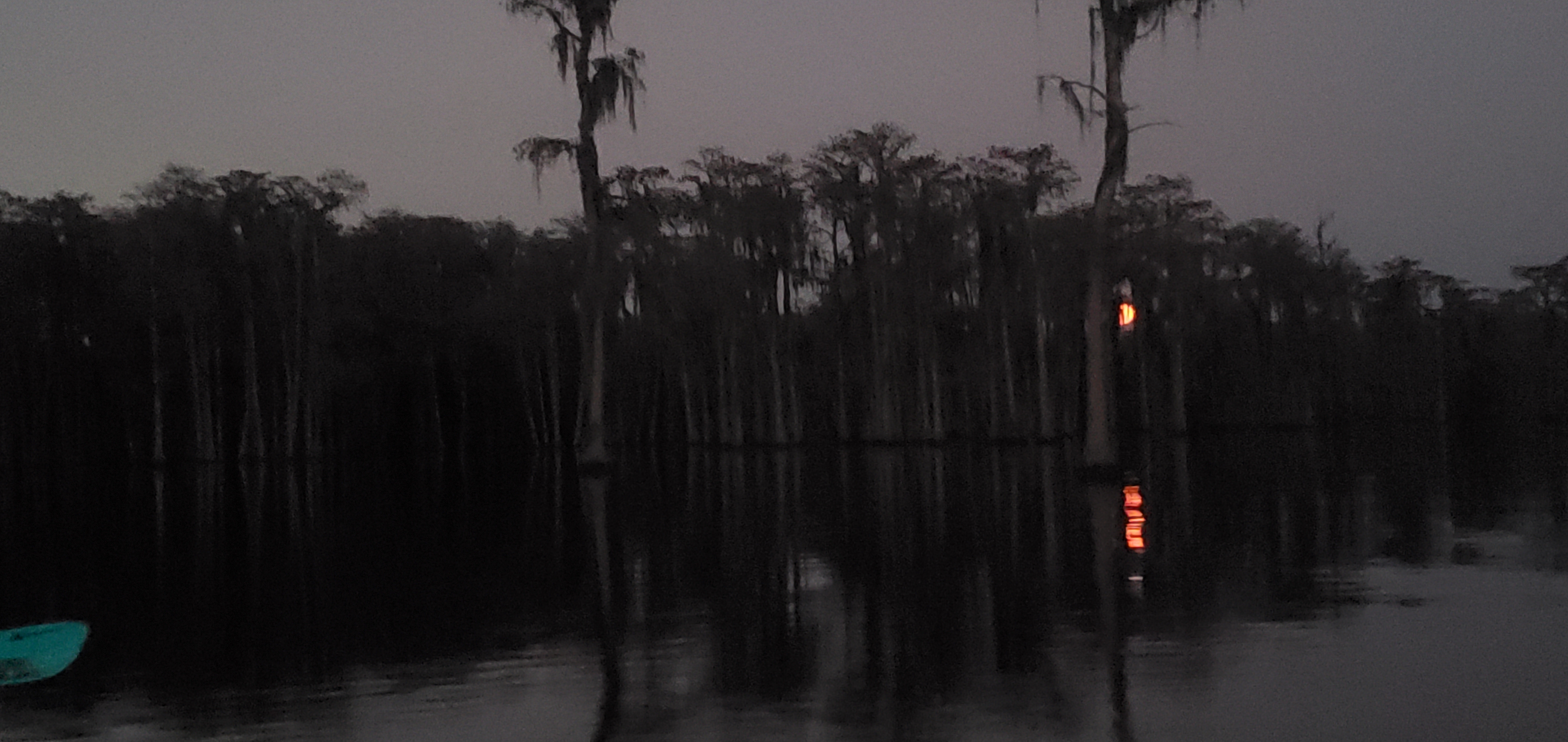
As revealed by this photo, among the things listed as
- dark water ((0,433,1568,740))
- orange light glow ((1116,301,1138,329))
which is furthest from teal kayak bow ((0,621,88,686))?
orange light glow ((1116,301,1138,329))

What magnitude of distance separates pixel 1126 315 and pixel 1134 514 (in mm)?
4410

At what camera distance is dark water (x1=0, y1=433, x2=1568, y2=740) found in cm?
707

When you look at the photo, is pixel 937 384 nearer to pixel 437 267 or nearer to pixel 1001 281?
pixel 1001 281

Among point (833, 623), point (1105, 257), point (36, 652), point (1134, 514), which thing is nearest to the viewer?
point (36, 652)

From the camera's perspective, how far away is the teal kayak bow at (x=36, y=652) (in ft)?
27.7

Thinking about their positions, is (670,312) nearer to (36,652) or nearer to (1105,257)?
(1105,257)

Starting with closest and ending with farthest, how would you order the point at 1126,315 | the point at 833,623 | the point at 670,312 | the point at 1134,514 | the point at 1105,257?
the point at 833,623 → the point at 1134,514 → the point at 1126,315 → the point at 1105,257 → the point at 670,312

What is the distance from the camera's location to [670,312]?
153 ft

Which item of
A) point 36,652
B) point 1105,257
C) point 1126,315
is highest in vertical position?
point 1105,257

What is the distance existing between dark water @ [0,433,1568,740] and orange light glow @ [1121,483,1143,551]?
24 centimetres

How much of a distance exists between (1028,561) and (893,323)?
40.1 m

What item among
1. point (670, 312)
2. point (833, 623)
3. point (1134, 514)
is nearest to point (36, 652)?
point (833, 623)

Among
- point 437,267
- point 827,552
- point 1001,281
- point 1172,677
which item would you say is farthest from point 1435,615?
point 437,267

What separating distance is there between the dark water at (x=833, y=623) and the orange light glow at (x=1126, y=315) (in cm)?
288
